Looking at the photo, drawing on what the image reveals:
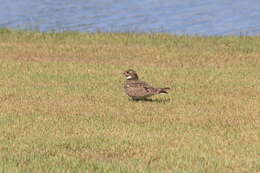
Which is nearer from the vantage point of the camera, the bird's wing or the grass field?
the grass field

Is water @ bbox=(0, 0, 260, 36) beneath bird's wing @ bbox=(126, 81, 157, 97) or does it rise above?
above

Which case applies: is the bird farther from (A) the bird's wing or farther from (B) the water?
(B) the water

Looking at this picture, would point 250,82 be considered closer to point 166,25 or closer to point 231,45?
point 231,45

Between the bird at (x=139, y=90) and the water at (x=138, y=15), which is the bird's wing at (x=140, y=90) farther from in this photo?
the water at (x=138, y=15)

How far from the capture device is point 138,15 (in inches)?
1430

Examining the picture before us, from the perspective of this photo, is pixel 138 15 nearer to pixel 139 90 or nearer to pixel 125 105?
pixel 139 90

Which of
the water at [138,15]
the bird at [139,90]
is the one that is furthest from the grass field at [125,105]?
the water at [138,15]

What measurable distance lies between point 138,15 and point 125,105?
20.7 meters

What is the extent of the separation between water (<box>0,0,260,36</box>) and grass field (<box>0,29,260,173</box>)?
19.8 feet

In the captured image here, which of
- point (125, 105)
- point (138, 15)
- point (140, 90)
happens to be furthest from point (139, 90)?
point (138, 15)

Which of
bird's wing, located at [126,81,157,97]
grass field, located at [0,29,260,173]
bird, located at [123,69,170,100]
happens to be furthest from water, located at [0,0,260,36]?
bird's wing, located at [126,81,157,97]

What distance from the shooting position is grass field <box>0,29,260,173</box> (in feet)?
37.8

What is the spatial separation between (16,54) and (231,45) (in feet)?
20.7

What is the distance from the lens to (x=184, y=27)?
33.1 m
